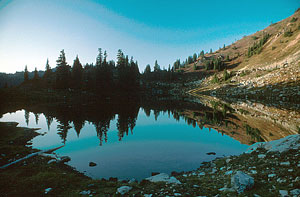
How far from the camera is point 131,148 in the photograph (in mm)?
15234

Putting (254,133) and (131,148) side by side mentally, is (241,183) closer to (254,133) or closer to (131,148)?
(131,148)

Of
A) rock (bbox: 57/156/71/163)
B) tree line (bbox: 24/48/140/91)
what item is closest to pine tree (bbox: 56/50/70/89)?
tree line (bbox: 24/48/140/91)

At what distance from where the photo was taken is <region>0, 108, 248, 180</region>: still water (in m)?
11.4

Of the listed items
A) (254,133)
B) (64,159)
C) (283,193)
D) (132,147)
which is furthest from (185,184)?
(254,133)

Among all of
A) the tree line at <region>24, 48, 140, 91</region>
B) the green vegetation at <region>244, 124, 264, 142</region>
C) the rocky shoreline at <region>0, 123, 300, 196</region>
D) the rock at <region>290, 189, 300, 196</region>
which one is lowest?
the green vegetation at <region>244, 124, 264, 142</region>

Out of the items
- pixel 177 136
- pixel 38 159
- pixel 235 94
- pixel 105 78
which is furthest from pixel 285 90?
pixel 105 78

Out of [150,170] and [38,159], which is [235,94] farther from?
[38,159]

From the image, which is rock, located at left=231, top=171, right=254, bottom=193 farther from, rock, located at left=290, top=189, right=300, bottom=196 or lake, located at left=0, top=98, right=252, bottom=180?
lake, located at left=0, top=98, right=252, bottom=180

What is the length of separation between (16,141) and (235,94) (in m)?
85.5

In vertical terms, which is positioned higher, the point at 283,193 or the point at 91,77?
the point at 91,77

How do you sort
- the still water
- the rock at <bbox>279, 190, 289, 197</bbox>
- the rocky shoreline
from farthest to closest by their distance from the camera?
the still water → the rocky shoreline → the rock at <bbox>279, 190, 289, 197</bbox>

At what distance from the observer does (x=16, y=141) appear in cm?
1673

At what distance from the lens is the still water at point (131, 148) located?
11406 millimetres

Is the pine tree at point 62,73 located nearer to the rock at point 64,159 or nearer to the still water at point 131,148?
the still water at point 131,148
